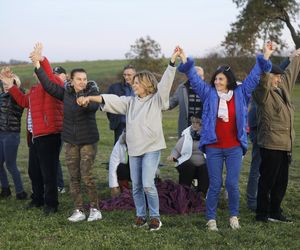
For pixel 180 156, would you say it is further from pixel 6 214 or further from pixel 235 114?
pixel 6 214

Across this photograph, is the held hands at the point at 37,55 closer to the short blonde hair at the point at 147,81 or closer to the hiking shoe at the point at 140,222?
the short blonde hair at the point at 147,81

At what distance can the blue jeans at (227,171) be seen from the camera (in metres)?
5.97

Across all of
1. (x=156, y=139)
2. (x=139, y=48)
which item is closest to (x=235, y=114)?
(x=156, y=139)

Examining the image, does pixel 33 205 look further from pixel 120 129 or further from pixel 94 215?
pixel 120 129

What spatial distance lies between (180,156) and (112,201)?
1.30 meters

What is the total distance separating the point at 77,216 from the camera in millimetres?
6480

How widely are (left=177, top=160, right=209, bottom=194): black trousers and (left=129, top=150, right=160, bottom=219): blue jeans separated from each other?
1.57m

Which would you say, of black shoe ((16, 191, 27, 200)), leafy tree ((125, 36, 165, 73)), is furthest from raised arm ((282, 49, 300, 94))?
leafy tree ((125, 36, 165, 73))

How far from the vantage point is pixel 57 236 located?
575cm

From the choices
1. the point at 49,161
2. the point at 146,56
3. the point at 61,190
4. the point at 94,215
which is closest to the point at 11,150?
the point at 61,190

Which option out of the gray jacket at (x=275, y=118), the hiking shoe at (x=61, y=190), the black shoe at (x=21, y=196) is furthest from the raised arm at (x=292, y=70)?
the black shoe at (x=21, y=196)

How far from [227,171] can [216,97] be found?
3.03 ft

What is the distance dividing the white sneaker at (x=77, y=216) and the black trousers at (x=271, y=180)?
2.33m

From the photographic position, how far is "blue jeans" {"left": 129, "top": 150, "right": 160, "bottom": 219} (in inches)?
234
